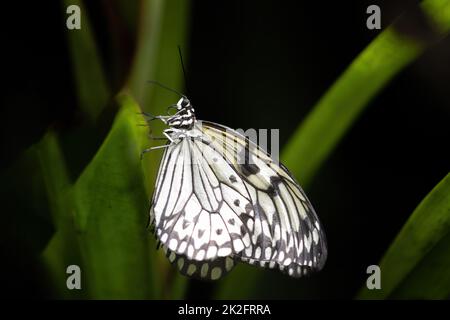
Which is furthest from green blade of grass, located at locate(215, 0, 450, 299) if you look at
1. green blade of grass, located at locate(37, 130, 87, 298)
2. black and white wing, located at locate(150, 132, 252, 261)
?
green blade of grass, located at locate(37, 130, 87, 298)

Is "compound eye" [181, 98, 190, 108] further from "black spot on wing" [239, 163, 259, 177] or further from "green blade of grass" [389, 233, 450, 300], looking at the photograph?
"green blade of grass" [389, 233, 450, 300]

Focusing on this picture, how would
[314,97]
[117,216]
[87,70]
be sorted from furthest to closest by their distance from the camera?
[314,97] → [87,70] → [117,216]

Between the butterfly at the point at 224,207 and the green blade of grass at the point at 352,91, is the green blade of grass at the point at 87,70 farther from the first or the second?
the green blade of grass at the point at 352,91

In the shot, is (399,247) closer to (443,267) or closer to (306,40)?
(443,267)

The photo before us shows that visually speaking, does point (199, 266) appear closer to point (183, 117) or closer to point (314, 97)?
point (183, 117)

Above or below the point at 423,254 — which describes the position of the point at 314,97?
above

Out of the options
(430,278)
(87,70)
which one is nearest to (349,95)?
(430,278)

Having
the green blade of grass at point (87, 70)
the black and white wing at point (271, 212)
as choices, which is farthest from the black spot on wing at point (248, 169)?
the green blade of grass at point (87, 70)

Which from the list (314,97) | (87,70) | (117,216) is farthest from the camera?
(314,97)
